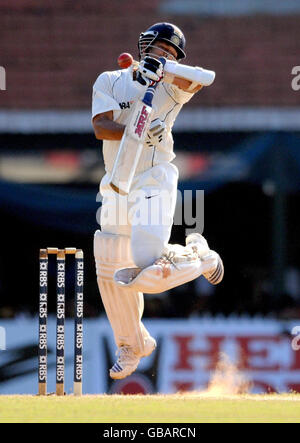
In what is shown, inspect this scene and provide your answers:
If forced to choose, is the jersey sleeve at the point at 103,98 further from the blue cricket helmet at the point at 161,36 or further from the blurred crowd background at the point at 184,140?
the blurred crowd background at the point at 184,140

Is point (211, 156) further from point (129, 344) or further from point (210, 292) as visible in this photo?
point (129, 344)

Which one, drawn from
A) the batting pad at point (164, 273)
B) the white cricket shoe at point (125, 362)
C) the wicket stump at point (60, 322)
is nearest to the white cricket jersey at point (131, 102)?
the batting pad at point (164, 273)

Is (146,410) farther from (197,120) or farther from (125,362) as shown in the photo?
(197,120)

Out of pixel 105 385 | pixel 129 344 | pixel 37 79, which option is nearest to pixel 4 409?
pixel 129 344

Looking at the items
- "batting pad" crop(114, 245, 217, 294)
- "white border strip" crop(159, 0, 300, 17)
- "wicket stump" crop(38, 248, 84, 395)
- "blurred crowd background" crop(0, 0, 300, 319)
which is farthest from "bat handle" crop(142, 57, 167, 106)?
"white border strip" crop(159, 0, 300, 17)

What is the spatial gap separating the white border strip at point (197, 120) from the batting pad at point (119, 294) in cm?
459

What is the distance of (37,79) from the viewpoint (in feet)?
38.4

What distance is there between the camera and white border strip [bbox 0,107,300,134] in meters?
11.1

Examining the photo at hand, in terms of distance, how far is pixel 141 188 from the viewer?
6434 mm

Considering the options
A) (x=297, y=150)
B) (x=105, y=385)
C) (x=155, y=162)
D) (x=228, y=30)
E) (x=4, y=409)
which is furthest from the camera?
(x=228, y=30)

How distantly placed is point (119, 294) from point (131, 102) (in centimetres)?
106

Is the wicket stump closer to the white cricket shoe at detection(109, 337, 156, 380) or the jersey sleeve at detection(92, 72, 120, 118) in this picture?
the white cricket shoe at detection(109, 337, 156, 380)

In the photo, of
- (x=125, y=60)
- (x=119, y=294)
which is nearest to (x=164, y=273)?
(x=119, y=294)

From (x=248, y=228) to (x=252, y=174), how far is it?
0.93 m
